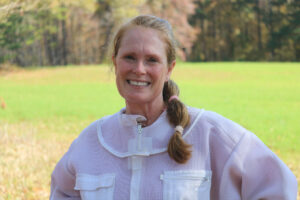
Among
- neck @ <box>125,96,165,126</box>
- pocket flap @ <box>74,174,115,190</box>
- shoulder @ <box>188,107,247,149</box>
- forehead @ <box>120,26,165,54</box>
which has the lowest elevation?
pocket flap @ <box>74,174,115,190</box>

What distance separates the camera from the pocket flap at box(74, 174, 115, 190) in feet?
6.88

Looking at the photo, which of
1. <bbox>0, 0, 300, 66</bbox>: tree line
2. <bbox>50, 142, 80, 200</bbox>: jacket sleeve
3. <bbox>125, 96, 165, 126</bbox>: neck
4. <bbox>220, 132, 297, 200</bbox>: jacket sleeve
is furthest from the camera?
<bbox>0, 0, 300, 66</bbox>: tree line

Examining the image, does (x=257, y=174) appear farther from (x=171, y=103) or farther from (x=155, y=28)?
(x=155, y=28)

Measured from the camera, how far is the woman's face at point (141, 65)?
6.72ft

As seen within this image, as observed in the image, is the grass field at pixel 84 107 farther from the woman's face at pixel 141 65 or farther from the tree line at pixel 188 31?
the tree line at pixel 188 31

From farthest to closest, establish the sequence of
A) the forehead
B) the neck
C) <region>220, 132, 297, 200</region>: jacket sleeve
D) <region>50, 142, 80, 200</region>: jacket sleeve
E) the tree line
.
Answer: the tree line, <region>50, 142, 80, 200</region>: jacket sleeve, the neck, the forehead, <region>220, 132, 297, 200</region>: jacket sleeve

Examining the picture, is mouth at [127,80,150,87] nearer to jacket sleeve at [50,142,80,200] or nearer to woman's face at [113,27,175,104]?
woman's face at [113,27,175,104]

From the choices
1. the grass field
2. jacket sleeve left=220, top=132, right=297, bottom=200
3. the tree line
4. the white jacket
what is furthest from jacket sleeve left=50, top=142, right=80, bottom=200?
the tree line

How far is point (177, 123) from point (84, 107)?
13.8m

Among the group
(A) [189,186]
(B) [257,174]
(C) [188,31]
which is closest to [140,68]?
(A) [189,186]

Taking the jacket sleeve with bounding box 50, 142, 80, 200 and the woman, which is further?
the jacket sleeve with bounding box 50, 142, 80, 200

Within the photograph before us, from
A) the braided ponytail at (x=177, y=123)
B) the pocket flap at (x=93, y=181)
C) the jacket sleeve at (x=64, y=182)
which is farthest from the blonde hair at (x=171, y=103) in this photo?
the jacket sleeve at (x=64, y=182)

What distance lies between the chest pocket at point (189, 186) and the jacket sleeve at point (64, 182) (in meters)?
0.62

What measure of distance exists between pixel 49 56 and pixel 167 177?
43661mm
